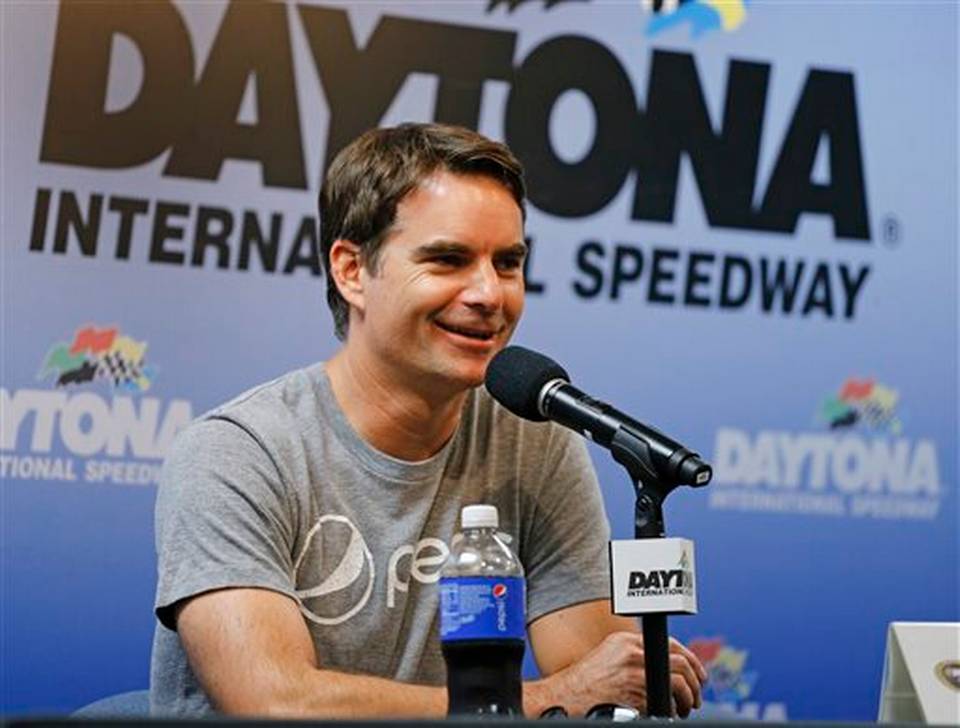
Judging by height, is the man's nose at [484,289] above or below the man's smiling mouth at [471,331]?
above

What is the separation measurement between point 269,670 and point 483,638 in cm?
38

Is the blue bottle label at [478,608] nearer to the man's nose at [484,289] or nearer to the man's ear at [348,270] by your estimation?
the man's nose at [484,289]

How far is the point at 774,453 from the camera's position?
387 cm

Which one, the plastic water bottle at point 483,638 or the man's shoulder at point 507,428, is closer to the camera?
the plastic water bottle at point 483,638

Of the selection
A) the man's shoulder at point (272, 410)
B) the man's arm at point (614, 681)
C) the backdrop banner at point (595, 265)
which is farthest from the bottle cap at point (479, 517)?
the backdrop banner at point (595, 265)

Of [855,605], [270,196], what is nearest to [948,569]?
[855,605]

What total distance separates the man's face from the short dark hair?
0.06 feet

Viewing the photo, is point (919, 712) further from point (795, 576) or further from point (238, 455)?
point (795, 576)

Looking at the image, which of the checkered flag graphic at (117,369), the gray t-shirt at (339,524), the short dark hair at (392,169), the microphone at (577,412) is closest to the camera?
the microphone at (577,412)

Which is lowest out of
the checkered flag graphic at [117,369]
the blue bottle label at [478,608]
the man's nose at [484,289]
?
the blue bottle label at [478,608]

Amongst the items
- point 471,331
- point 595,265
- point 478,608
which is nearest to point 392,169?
point 471,331

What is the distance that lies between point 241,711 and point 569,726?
1070mm

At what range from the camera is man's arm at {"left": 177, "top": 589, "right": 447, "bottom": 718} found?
2238 mm

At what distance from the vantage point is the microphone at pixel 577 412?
1.90 meters
